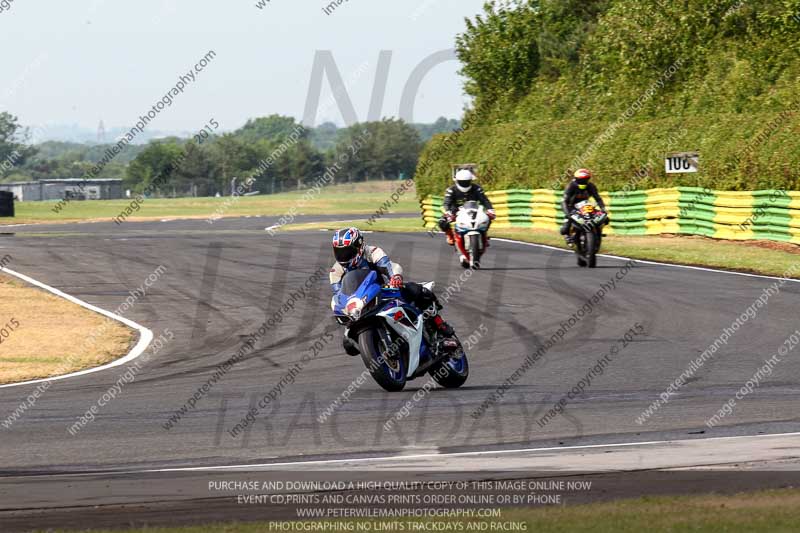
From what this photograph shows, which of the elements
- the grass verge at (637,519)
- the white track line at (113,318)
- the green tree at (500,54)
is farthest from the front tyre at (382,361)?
the green tree at (500,54)

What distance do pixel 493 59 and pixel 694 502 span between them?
5167cm

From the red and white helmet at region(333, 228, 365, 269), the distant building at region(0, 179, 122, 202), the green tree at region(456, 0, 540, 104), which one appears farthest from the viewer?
the distant building at region(0, 179, 122, 202)

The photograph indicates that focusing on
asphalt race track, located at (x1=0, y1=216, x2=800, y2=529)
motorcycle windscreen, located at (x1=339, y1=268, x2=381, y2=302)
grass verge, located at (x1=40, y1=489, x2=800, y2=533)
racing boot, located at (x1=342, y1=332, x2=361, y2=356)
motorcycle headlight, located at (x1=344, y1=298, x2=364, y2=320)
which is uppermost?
motorcycle windscreen, located at (x1=339, y1=268, x2=381, y2=302)

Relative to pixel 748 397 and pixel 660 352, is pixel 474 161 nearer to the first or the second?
pixel 660 352

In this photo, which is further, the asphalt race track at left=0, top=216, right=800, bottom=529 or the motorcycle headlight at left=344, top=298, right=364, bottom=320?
the motorcycle headlight at left=344, top=298, right=364, bottom=320

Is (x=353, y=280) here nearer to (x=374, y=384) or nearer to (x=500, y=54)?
(x=374, y=384)

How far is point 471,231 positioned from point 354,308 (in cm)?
1259

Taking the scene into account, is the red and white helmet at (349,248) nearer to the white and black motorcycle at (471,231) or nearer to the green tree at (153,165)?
the white and black motorcycle at (471,231)

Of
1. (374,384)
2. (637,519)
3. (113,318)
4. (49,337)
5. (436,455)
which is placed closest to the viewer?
(637,519)

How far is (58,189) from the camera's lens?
490 feet

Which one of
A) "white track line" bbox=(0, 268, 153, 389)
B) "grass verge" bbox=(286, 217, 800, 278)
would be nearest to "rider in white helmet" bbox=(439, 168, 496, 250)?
"grass verge" bbox=(286, 217, 800, 278)

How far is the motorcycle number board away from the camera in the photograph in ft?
108

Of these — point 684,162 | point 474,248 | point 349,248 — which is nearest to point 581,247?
point 474,248

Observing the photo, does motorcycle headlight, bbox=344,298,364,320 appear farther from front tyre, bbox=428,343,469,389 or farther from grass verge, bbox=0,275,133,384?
grass verge, bbox=0,275,133,384
